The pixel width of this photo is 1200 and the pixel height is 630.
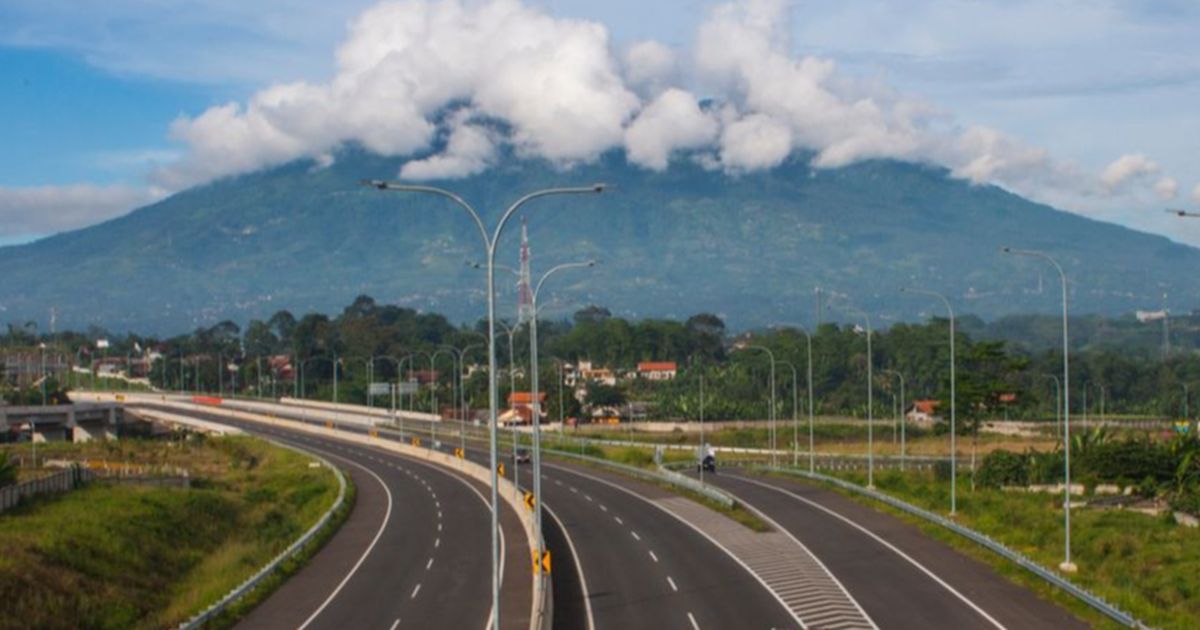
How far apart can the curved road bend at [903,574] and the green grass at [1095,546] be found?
2.63ft

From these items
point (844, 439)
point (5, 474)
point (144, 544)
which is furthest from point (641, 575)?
point (844, 439)

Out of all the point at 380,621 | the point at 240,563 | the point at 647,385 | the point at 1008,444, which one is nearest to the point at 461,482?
the point at 240,563

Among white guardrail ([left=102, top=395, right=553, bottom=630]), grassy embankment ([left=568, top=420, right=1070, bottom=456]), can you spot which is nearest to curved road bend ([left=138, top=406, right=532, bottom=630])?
white guardrail ([left=102, top=395, right=553, bottom=630])

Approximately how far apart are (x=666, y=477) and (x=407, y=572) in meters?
29.6

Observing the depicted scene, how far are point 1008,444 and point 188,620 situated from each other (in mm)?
85013

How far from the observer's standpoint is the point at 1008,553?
144 ft

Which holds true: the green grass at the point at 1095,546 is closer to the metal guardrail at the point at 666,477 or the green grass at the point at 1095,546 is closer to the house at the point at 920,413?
the metal guardrail at the point at 666,477

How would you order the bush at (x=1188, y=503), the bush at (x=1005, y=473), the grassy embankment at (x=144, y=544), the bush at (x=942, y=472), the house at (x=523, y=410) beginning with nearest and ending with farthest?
the grassy embankment at (x=144, y=544), the bush at (x=1188, y=503), the bush at (x=1005, y=473), the bush at (x=942, y=472), the house at (x=523, y=410)

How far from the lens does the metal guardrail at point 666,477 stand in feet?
204

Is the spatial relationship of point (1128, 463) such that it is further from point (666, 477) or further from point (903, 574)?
point (903, 574)

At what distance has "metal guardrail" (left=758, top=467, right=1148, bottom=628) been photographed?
3505cm

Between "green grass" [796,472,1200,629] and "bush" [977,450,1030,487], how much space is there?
3826 millimetres

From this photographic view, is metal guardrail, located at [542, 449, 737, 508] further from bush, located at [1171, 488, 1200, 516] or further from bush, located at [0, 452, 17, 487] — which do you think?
bush, located at [0, 452, 17, 487]

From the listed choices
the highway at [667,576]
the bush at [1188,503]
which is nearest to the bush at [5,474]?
the highway at [667,576]
